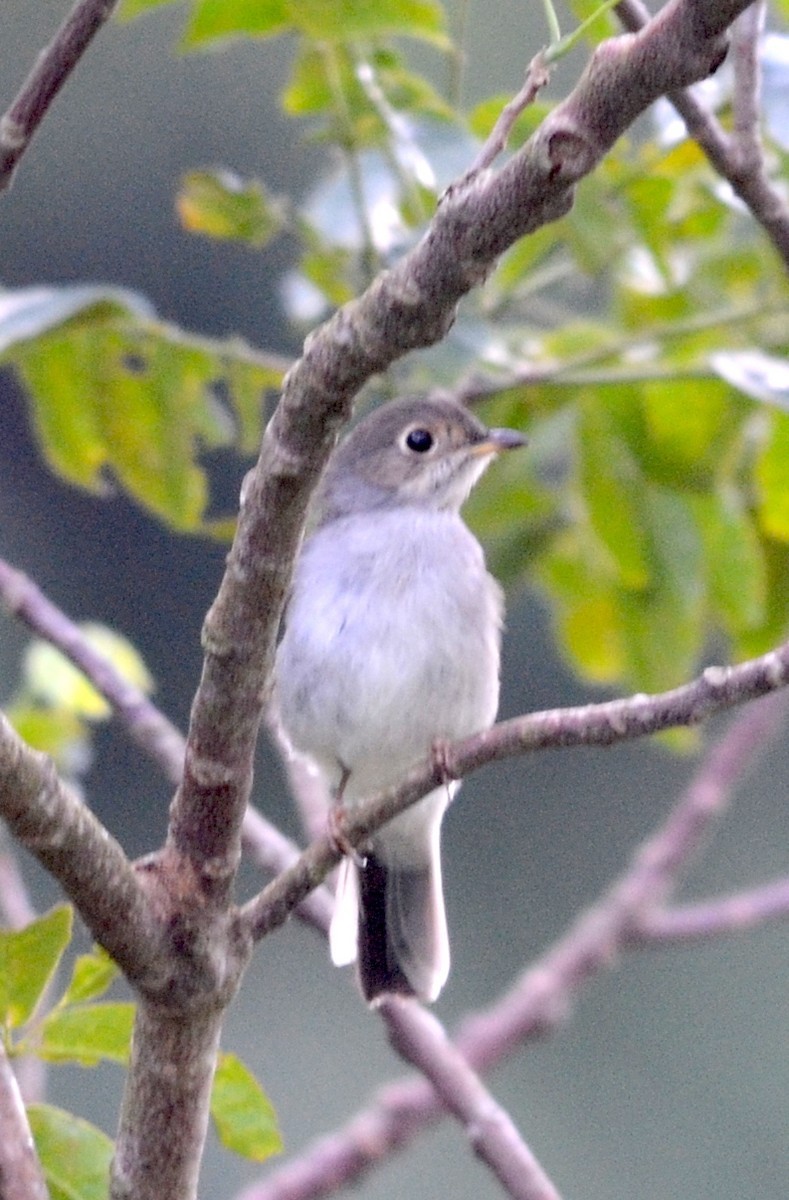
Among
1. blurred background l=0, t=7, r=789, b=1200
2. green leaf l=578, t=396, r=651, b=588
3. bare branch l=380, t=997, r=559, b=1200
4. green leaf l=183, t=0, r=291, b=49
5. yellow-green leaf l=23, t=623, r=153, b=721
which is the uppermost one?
green leaf l=183, t=0, r=291, b=49

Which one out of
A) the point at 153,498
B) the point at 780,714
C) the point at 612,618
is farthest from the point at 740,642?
the point at 153,498

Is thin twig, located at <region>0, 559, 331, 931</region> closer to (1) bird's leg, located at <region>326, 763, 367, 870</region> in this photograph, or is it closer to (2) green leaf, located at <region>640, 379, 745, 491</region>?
(1) bird's leg, located at <region>326, 763, 367, 870</region>

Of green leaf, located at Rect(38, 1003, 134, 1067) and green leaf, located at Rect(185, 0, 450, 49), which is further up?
green leaf, located at Rect(185, 0, 450, 49)

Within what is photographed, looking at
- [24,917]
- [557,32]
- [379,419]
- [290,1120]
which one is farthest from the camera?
[290,1120]

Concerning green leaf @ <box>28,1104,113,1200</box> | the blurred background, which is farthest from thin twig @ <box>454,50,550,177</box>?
the blurred background

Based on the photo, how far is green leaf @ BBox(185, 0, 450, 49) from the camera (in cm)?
285

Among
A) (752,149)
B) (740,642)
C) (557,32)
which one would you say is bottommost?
(740,642)

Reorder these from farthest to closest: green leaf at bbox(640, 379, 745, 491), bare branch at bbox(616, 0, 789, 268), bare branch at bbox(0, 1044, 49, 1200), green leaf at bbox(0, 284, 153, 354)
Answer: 1. green leaf at bbox(640, 379, 745, 491)
2. green leaf at bbox(0, 284, 153, 354)
3. bare branch at bbox(616, 0, 789, 268)
4. bare branch at bbox(0, 1044, 49, 1200)

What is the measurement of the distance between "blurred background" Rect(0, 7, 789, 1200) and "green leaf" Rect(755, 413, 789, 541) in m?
4.40

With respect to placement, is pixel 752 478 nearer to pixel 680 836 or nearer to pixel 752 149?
pixel 680 836

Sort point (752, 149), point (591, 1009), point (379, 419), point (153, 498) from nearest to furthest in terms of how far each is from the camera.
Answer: point (752, 149), point (153, 498), point (379, 419), point (591, 1009)

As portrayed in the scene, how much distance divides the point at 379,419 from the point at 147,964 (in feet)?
6.51

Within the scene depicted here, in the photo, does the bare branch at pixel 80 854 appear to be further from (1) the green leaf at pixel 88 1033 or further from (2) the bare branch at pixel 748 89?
(2) the bare branch at pixel 748 89

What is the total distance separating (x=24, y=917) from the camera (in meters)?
3.16
